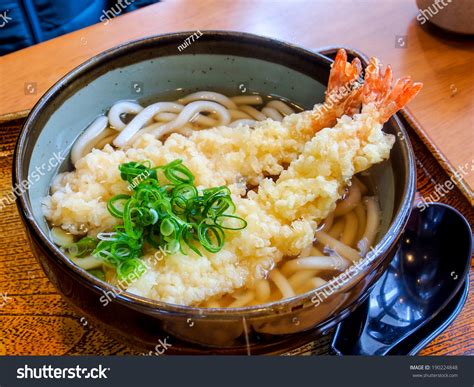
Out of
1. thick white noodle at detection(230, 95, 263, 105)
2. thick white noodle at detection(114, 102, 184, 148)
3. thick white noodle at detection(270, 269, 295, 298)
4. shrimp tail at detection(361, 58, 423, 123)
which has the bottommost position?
thick white noodle at detection(270, 269, 295, 298)

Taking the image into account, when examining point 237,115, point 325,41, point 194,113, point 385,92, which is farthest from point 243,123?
point 325,41

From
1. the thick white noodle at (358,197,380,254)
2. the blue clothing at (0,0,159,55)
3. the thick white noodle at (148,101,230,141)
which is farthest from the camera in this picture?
the blue clothing at (0,0,159,55)

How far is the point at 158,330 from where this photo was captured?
1.05m

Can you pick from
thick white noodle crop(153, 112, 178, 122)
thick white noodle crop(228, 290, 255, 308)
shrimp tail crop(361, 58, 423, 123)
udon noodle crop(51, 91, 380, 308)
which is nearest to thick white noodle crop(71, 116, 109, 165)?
udon noodle crop(51, 91, 380, 308)

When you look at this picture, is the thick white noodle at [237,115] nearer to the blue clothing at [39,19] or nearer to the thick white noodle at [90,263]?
the thick white noodle at [90,263]

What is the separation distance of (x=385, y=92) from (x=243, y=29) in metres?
1.09

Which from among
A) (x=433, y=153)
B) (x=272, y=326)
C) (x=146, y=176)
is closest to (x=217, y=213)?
(x=146, y=176)

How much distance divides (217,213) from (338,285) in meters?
0.35

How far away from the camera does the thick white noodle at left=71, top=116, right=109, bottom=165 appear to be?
5.06 ft

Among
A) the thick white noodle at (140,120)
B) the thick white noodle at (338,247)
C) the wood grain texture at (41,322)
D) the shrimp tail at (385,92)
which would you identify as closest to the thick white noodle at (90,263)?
the wood grain texture at (41,322)

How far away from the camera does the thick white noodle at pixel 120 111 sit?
5.28 feet

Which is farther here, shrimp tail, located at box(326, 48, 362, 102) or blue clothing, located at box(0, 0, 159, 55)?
blue clothing, located at box(0, 0, 159, 55)

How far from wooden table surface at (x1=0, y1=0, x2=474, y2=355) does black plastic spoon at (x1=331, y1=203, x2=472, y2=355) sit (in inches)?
3.3

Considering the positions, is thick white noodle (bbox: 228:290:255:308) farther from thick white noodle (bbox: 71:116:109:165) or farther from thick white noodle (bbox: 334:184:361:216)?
thick white noodle (bbox: 71:116:109:165)
